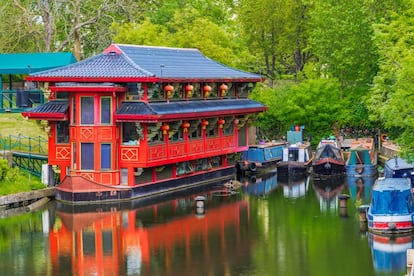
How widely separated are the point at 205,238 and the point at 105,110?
11.4m

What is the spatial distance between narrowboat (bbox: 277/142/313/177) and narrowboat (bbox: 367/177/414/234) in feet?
63.2

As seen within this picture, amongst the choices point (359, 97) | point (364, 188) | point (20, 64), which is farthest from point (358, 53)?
point (20, 64)

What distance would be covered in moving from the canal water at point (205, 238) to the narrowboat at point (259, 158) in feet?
27.1

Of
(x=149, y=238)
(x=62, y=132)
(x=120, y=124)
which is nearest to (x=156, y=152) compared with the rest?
(x=120, y=124)

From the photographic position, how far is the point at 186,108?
175 ft

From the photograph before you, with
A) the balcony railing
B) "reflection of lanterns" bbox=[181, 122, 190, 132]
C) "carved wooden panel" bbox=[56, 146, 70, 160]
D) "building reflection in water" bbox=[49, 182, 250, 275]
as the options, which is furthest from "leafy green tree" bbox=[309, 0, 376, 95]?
"carved wooden panel" bbox=[56, 146, 70, 160]

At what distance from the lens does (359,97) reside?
235 feet

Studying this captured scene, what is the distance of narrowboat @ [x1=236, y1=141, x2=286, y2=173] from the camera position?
61.8 meters

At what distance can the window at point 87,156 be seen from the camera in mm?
49656

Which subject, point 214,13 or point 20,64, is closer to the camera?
point 20,64

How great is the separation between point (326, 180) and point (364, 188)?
4182mm

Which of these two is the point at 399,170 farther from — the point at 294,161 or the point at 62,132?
the point at 62,132

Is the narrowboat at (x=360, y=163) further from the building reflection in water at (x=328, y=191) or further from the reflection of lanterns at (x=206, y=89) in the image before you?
the reflection of lanterns at (x=206, y=89)

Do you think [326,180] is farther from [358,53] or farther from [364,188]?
[358,53]
